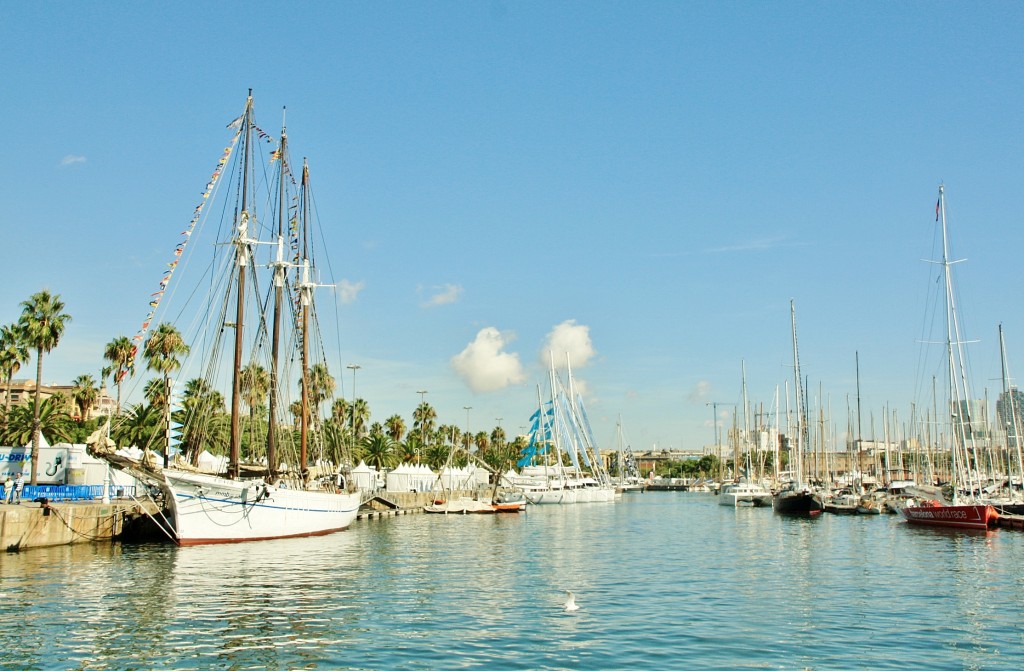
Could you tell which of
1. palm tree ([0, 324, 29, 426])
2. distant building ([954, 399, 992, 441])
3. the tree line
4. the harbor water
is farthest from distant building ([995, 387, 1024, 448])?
palm tree ([0, 324, 29, 426])

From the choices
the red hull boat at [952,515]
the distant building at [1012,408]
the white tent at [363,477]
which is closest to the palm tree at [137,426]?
the white tent at [363,477]

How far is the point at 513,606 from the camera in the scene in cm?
2864

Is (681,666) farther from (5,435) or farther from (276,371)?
(5,435)

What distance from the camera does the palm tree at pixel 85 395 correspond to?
81.5 meters

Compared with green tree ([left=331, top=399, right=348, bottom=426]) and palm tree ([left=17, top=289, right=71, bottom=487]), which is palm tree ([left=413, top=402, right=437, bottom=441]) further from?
palm tree ([left=17, top=289, right=71, bottom=487])

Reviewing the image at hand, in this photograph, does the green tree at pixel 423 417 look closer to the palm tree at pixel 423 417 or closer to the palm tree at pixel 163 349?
the palm tree at pixel 423 417

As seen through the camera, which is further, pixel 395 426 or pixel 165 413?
pixel 395 426

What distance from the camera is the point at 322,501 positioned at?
5844cm

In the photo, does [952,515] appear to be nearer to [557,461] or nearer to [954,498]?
[954,498]

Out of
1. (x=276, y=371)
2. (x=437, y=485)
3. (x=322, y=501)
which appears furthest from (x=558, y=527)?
(x=437, y=485)

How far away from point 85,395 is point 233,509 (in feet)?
133

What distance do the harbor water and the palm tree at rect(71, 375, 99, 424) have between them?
130 feet

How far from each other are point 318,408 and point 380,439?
157 feet

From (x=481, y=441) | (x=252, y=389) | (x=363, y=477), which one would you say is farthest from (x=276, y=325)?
(x=481, y=441)
